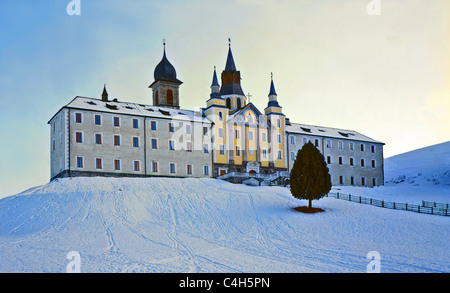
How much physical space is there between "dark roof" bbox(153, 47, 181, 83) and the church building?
212mm

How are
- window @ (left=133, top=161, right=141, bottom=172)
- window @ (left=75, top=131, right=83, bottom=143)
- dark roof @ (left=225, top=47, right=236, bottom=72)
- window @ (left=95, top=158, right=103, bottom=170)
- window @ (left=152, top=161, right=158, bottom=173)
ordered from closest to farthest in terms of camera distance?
window @ (left=75, top=131, right=83, bottom=143) < window @ (left=95, top=158, right=103, bottom=170) < window @ (left=133, top=161, right=141, bottom=172) < window @ (left=152, top=161, right=158, bottom=173) < dark roof @ (left=225, top=47, right=236, bottom=72)

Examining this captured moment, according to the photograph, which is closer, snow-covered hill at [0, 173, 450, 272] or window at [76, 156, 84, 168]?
snow-covered hill at [0, 173, 450, 272]

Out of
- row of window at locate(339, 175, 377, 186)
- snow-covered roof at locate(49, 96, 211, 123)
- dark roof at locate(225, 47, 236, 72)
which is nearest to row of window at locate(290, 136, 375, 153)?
row of window at locate(339, 175, 377, 186)

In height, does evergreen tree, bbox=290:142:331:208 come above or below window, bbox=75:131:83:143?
below

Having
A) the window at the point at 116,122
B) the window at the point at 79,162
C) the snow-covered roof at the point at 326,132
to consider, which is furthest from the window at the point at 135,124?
the snow-covered roof at the point at 326,132

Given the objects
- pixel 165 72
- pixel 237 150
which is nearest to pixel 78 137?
pixel 237 150

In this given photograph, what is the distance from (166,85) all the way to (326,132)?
24622 mm

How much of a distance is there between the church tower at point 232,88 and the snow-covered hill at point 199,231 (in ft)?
67.6

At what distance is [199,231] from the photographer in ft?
125

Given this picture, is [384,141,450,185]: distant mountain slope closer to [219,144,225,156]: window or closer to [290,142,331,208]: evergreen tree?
[219,144,225,156]: window

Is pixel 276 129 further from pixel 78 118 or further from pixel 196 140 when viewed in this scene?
pixel 78 118

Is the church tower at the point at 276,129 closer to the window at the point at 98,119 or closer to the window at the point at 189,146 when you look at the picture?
the window at the point at 189,146

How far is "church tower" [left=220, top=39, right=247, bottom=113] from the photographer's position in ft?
243
